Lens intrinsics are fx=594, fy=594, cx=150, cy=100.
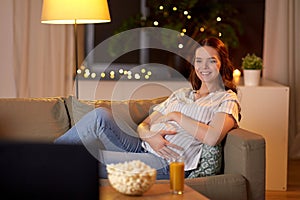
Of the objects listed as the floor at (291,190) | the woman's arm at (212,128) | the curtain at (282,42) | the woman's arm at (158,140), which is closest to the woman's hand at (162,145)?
the woman's arm at (158,140)

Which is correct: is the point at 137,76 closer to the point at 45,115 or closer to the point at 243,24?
the point at 243,24

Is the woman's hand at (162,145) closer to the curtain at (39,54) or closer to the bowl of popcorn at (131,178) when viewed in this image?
the bowl of popcorn at (131,178)

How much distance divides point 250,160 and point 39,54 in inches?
109

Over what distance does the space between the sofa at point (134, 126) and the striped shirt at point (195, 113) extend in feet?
0.43

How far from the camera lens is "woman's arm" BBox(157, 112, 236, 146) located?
9.55ft

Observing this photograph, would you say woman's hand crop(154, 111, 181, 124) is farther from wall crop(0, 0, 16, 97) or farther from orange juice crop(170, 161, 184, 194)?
wall crop(0, 0, 16, 97)

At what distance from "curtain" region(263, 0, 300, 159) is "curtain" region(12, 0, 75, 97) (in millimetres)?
1692

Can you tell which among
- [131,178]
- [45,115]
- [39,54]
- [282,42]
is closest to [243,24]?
[282,42]

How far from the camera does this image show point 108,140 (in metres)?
3.07

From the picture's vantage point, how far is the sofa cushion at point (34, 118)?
322 cm

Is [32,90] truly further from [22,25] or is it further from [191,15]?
[191,15]

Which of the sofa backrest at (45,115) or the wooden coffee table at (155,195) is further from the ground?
the sofa backrest at (45,115)

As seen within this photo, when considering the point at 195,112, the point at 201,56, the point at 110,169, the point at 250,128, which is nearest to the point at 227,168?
the point at 195,112

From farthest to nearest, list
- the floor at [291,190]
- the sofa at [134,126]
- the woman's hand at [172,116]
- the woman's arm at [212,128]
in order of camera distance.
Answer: the floor at [291,190] → the woman's hand at [172,116] → the woman's arm at [212,128] → the sofa at [134,126]
